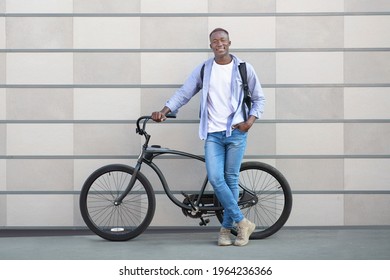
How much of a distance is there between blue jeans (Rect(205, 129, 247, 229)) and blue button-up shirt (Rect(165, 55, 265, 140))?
0.37 feet

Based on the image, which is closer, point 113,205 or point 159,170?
point 159,170

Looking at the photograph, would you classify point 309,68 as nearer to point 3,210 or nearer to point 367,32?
point 367,32

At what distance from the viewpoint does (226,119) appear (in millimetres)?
7797

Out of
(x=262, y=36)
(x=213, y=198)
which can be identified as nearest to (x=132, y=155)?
(x=213, y=198)

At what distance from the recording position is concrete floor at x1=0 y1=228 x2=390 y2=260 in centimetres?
733

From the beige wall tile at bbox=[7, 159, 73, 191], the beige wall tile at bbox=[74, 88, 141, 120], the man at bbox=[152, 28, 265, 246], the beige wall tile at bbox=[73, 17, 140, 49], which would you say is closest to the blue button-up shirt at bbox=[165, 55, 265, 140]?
the man at bbox=[152, 28, 265, 246]

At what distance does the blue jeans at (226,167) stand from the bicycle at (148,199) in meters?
0.34

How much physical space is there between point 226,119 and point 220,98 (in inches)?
8.8

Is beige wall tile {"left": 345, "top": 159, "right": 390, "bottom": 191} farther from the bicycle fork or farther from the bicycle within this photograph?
the bicycle fork

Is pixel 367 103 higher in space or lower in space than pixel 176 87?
lower

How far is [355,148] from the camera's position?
881cm

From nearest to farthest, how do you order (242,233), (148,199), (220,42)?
(220,42) → (242,233) → (148,199)

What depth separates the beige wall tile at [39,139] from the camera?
348 inches

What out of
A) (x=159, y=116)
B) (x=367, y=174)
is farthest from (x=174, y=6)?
(x=367, y=174)
